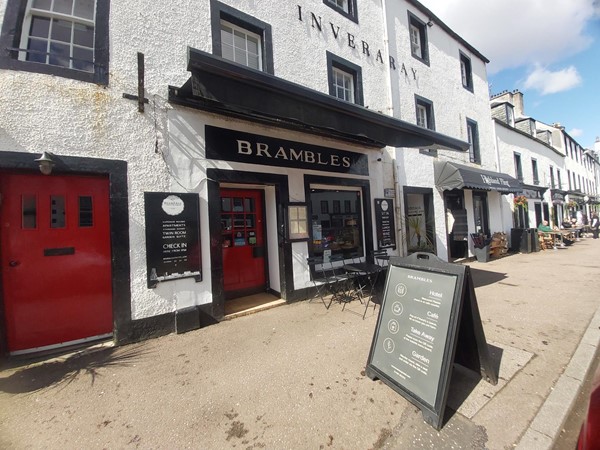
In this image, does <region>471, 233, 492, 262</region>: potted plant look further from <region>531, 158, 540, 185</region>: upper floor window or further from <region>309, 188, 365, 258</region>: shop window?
<region>531, 158, 540, 185</region>: upper floor window

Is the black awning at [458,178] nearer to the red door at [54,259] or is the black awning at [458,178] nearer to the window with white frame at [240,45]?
the window with white frame at [240,45]

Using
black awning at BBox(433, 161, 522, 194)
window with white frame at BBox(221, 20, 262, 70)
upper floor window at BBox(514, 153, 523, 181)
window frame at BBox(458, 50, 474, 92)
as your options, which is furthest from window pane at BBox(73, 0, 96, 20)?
upper floor window at BBox(514, 153, 523, 181)

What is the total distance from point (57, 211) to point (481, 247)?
1159 centimetres

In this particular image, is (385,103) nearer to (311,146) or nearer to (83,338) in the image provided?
(311,146)

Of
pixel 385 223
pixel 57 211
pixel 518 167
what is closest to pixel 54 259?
pixel 57 211

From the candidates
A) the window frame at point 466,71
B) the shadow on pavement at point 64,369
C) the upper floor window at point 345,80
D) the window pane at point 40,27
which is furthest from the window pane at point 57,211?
the window frame at point 466,71

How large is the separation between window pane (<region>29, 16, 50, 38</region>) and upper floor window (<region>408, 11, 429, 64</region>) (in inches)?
377

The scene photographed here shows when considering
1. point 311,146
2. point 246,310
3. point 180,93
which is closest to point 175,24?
point 180,93

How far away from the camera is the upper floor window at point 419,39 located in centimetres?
881

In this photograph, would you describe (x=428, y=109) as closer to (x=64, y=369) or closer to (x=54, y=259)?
(x=54, y=259)

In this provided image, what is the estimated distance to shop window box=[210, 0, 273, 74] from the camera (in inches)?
187

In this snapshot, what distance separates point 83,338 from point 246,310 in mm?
2387

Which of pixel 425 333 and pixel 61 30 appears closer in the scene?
pixel 425 333

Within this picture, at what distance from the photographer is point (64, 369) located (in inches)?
121
